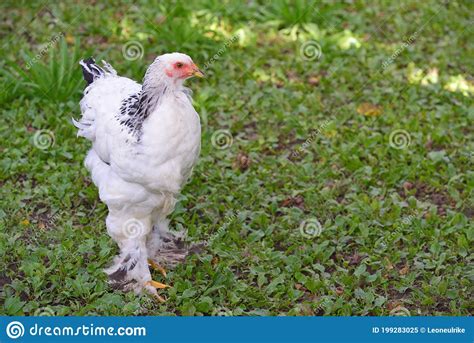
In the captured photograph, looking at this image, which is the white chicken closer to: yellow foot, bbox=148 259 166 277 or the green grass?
yellow foot, bbox=148 259 166 277

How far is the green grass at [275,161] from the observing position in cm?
502

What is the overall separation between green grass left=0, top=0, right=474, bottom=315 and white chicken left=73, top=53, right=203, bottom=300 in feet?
0.81

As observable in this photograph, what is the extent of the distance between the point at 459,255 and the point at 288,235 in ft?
4.03

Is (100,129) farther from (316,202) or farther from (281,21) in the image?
(281,21)

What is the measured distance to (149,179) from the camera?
14.8 ft

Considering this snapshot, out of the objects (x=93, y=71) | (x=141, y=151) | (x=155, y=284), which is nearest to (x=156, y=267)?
(x=155, y=284)

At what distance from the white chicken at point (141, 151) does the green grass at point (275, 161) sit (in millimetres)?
248

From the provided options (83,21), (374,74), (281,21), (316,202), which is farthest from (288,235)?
(83,21)

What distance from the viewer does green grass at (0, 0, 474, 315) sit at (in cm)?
502

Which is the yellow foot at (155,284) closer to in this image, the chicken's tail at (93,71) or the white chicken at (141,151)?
the white chicken at (141,151)

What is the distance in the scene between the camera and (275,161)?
6.43 metres

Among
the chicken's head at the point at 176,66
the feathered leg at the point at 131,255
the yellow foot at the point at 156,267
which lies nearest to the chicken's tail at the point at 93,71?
the chicken's head at the point at 176,66

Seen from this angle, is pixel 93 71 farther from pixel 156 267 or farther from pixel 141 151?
pixel 156 267

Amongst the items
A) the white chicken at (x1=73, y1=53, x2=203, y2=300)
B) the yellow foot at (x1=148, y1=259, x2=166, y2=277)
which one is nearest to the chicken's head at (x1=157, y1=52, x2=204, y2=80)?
the white chicken at (x1=73, y1=53, x2=203, y2=300)
